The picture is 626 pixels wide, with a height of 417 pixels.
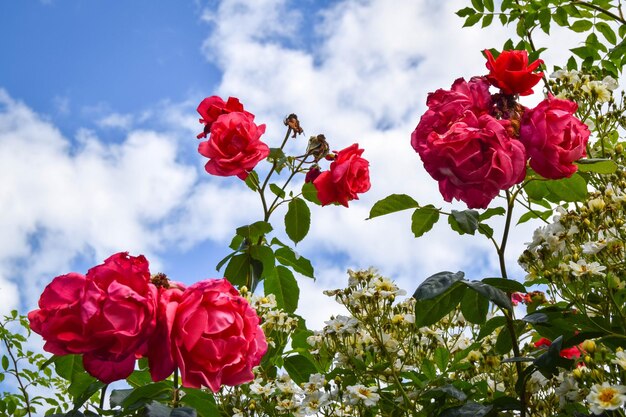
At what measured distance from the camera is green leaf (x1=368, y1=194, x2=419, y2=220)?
1801 mm

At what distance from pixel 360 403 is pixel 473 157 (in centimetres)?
79

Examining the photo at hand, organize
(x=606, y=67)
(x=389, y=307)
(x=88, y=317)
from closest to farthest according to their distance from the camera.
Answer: (x=88, y=317) < (x=389, y=307) < (x=606, y=67)

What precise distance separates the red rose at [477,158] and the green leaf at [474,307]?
0.89 feet

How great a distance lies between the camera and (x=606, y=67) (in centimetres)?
281

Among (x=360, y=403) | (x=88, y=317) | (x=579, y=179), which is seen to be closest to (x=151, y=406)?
(x=88, y=317)

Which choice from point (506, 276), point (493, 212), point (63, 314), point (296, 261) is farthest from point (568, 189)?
point (63, 314)

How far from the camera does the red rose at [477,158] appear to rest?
1460 millimetres

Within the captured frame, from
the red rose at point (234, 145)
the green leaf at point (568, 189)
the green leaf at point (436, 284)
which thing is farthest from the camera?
the red rose at point (234, 145)

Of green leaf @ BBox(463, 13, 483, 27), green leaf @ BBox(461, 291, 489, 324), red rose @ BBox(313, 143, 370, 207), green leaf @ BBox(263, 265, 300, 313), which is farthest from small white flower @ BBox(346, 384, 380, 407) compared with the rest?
green leaf @ BBox(463, 13, 483, 27)

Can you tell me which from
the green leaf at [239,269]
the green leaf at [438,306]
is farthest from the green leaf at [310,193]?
the green leaf at [438,306]

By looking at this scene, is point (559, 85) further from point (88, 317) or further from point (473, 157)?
point (88, 317)

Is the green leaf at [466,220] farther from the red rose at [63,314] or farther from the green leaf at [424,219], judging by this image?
the red rose at [63,314]

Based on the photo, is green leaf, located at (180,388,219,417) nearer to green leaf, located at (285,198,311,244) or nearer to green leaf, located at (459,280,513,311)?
green leaf, located at (459,280,513,311)

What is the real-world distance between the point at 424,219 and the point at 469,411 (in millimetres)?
548
